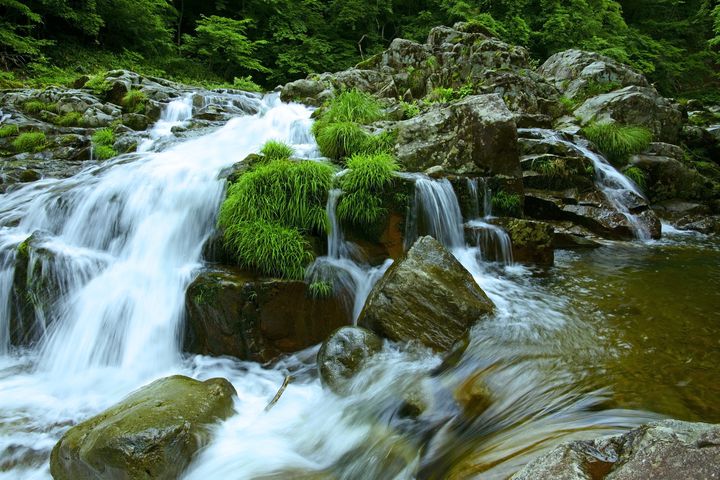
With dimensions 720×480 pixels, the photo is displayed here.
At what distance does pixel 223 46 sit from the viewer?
20.7 metres

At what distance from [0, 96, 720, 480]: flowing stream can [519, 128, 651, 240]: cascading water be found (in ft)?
2.38

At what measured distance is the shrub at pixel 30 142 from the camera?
958cm

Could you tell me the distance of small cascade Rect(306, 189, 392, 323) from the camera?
4.79m

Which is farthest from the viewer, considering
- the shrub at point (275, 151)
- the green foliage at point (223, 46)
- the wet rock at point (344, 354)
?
the green foliage at point (223, 46)

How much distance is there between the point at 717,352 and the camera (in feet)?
11.1

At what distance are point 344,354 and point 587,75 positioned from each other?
14.0 meters

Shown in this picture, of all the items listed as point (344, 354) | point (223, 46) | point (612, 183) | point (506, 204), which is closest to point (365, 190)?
point (344, 354)

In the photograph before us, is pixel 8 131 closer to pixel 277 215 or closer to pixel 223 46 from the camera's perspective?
pixel 277 215

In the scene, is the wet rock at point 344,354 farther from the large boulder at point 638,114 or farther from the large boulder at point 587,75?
the large boulder at point 587,75

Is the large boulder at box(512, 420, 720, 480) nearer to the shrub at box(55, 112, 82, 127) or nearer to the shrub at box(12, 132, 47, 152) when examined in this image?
the shrub at box(12, 132, 47, 152)

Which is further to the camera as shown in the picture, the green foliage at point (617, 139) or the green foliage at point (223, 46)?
the green foliage at point (223, 46)

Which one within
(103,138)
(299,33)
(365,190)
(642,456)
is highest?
(299,33)

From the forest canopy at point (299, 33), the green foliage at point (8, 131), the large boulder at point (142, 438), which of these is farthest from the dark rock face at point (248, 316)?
the forest canopy at point (299, 33)

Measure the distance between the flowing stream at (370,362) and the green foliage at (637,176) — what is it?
257 centimetres
